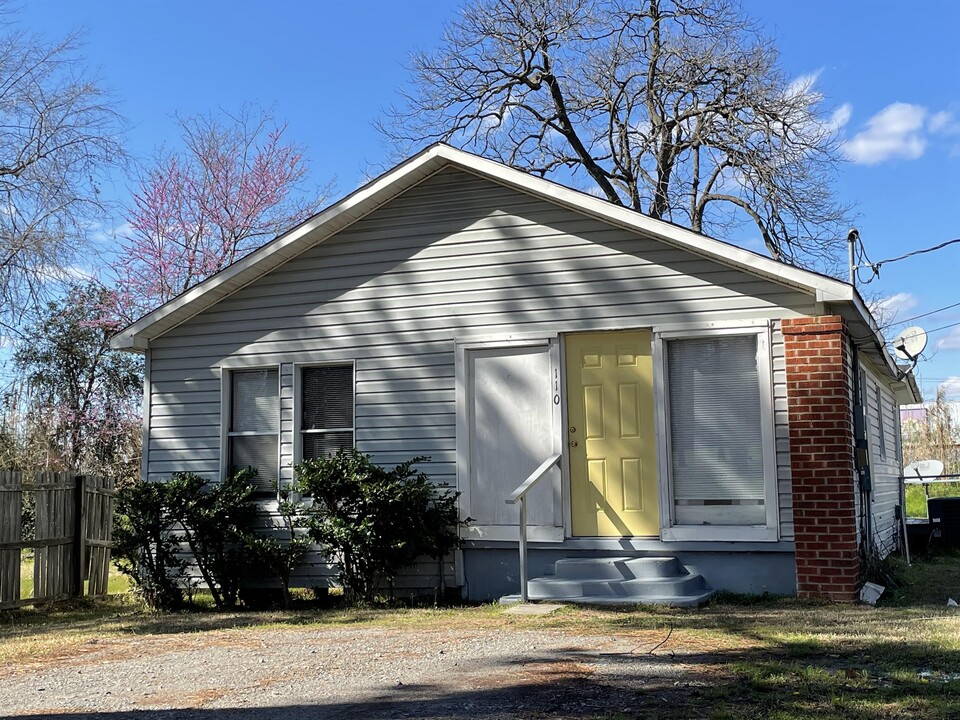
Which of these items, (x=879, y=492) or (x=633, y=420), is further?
(x=879, y=492)

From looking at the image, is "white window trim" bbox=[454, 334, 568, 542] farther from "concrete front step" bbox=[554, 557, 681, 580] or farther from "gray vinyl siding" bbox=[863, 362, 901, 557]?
"gray vinyl siding" bbox=[863, 362, 901, 557]

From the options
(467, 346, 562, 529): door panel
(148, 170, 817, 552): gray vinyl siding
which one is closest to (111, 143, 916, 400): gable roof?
(148, 170, 817, 552): gray vinyl siding

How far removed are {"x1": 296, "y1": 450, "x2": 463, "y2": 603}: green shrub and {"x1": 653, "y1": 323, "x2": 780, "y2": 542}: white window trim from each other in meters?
2.06

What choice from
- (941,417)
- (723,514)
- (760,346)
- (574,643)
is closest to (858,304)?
(760,346)

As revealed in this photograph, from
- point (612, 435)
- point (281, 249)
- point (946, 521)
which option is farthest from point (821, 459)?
point (946, 521)

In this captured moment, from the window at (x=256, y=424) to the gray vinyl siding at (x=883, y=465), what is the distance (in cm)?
Answer: 658

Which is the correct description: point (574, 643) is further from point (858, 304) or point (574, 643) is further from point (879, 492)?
point (879, 492)

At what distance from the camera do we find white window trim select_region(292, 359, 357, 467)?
10.5 metres

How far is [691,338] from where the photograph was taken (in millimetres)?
9336

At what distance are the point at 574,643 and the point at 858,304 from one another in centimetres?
424

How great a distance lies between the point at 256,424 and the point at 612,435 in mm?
3963

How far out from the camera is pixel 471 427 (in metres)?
10.0

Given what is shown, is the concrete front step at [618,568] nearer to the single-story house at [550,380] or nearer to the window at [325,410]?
the single-story house at [550,380]

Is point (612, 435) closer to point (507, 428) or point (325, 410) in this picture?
point (507, 428)
